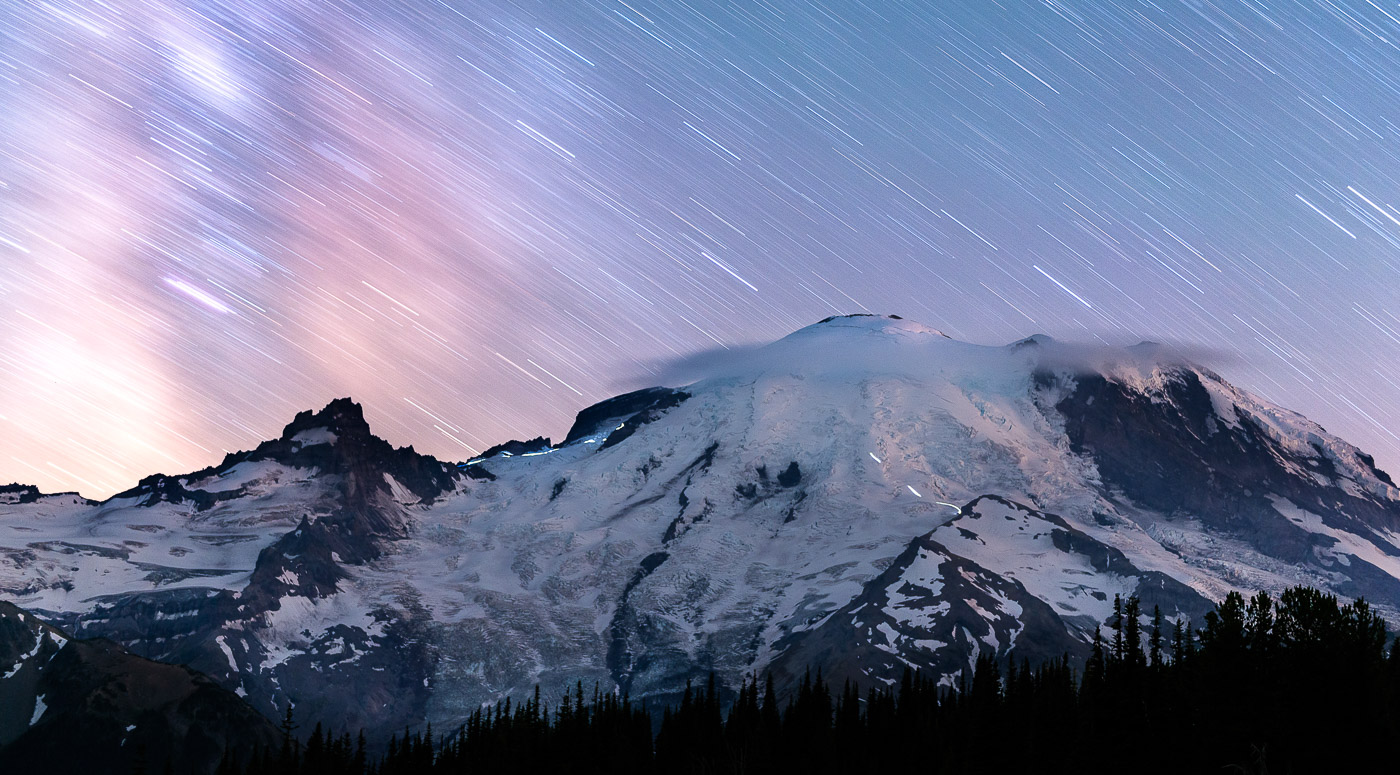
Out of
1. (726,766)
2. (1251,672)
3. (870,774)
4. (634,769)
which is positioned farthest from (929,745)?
(1251,672)

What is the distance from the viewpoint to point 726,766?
18888 cm

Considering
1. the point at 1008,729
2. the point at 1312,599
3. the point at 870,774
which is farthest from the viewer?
the point at 870,774

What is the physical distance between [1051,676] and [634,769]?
5870cm

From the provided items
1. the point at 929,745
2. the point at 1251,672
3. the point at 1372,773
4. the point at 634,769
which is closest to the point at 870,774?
the point at 929,745

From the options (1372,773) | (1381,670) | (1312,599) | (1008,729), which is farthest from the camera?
(1008,729)

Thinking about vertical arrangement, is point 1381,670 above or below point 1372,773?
above

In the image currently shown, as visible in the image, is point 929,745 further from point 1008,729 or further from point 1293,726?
point 1293,726

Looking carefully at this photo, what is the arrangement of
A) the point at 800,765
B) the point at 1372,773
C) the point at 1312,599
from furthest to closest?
the point at 800,765
the point at 1312,599
the point at 1372,773

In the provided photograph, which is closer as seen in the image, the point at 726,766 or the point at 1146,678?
the point at 1146,678

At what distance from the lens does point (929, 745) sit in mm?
189375

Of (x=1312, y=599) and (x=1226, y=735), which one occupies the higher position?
(x=1312, y=599)

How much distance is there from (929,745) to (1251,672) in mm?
53567

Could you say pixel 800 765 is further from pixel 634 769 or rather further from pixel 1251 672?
pixel 1251 672

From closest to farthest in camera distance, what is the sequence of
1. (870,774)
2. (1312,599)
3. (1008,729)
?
(1312,599), (1008,729), (870,774)
